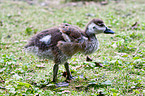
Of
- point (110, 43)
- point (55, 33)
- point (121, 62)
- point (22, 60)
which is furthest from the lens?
point (110, 43)

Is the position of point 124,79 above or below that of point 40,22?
below

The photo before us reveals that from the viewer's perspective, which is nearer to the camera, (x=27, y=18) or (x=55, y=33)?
(x=55, y=33)

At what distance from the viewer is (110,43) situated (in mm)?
6598

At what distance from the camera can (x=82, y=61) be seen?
5781mm

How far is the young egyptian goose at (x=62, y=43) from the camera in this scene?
4.39 m

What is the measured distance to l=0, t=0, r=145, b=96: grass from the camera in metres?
4.24

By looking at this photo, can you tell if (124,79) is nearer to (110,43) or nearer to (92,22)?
(92,22)

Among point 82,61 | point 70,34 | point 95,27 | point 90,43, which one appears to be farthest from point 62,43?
point 82,61

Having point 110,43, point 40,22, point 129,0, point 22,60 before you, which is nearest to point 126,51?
Result: point 110,43

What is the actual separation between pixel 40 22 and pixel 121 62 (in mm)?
4978

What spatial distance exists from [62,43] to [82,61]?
1.60 metres

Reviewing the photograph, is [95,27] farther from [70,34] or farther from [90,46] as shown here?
[70,34]

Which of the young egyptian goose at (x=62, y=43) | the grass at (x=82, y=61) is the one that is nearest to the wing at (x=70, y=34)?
the young egyptian goose at (x=62, y=43)

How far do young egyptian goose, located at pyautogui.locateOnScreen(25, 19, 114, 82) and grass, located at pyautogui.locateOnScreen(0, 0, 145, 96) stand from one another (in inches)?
25.1
